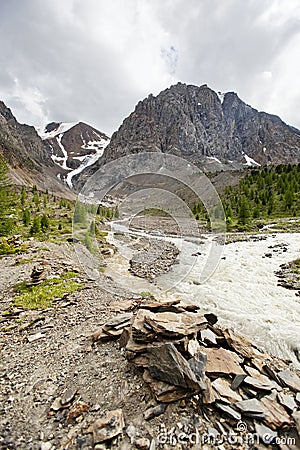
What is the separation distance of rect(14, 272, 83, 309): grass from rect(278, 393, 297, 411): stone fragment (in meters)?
7.51

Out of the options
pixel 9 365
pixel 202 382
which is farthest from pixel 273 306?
pixel 9 365

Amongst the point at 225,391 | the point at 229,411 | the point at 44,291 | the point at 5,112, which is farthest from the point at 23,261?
the point at 5,112

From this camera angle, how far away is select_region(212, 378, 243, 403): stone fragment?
166 inches

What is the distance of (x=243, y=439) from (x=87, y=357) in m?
3.57

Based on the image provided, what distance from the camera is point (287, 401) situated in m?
4.43

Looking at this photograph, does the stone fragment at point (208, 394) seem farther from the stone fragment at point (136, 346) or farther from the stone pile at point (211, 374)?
the stone fragment at point (136, 346)

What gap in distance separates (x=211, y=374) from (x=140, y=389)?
139 cm

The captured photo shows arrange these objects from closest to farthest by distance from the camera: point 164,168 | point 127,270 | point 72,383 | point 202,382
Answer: point 202,382, point 72,383, point 164,168, point 127,270

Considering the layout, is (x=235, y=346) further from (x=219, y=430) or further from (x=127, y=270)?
(x=127, y=270)

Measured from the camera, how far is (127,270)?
1770 cm

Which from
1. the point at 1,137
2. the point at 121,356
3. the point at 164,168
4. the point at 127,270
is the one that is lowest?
the point at 127,270

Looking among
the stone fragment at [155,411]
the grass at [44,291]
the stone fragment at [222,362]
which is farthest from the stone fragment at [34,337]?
the stone fragment at [222,362]

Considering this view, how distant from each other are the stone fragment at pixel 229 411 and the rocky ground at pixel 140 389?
0.02 metres

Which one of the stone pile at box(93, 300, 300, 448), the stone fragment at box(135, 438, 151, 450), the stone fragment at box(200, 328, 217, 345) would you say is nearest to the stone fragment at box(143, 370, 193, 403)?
the stone pile at box(93, 300, 300, 448)
